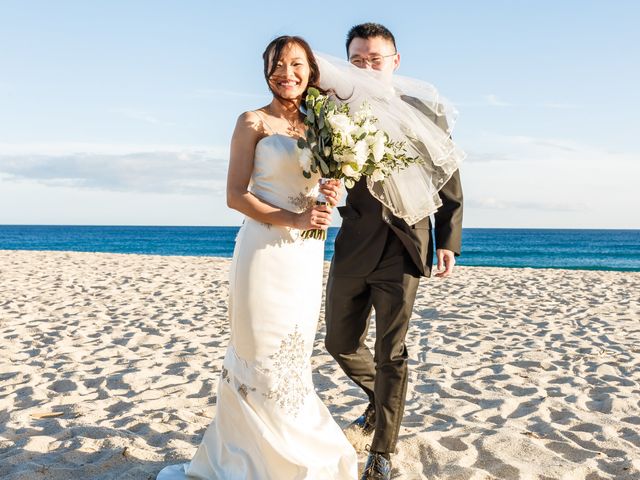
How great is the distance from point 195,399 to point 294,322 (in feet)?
6.58

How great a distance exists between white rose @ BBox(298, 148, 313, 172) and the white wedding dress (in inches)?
2.4

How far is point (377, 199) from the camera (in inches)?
137

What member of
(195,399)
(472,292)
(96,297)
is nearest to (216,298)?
(96,297)

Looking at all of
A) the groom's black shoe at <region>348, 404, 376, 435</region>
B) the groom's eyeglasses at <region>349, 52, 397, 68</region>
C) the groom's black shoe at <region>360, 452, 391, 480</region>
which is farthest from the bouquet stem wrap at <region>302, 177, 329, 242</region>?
the groom's black shoe at <region>348, 404, 376, 435</region>

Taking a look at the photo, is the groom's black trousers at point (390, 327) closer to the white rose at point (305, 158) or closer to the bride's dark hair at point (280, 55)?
the white rose at point (305, 158)

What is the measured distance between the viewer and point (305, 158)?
3.10 m

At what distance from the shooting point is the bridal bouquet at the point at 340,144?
3.02 m

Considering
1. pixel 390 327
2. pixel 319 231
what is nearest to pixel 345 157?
pixel 319 231

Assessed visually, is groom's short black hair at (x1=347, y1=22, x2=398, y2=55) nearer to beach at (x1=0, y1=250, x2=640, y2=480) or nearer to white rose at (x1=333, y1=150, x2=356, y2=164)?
white rose at (x1=333, y1=150, x2=356, y2=164)

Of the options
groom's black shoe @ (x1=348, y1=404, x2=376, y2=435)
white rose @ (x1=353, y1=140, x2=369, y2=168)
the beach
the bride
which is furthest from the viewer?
groom's black shoe @ (x1=348, y1=404, x2=376, y2=435)

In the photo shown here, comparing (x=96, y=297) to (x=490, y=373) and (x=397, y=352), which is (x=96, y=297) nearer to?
(x=490, y=373)

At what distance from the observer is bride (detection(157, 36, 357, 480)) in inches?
124

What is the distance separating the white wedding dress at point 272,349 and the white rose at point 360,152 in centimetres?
30

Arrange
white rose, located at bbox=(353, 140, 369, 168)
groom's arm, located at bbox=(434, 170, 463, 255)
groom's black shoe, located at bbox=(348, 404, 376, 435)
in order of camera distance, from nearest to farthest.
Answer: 1. white rose, located at bbox=(353, 140, 369, 168)
2. groom's arm, located at bbox=(434, 170, 463, 255)
3. groom's black shoe, located at bbox=(348, 404, 376, 435)
